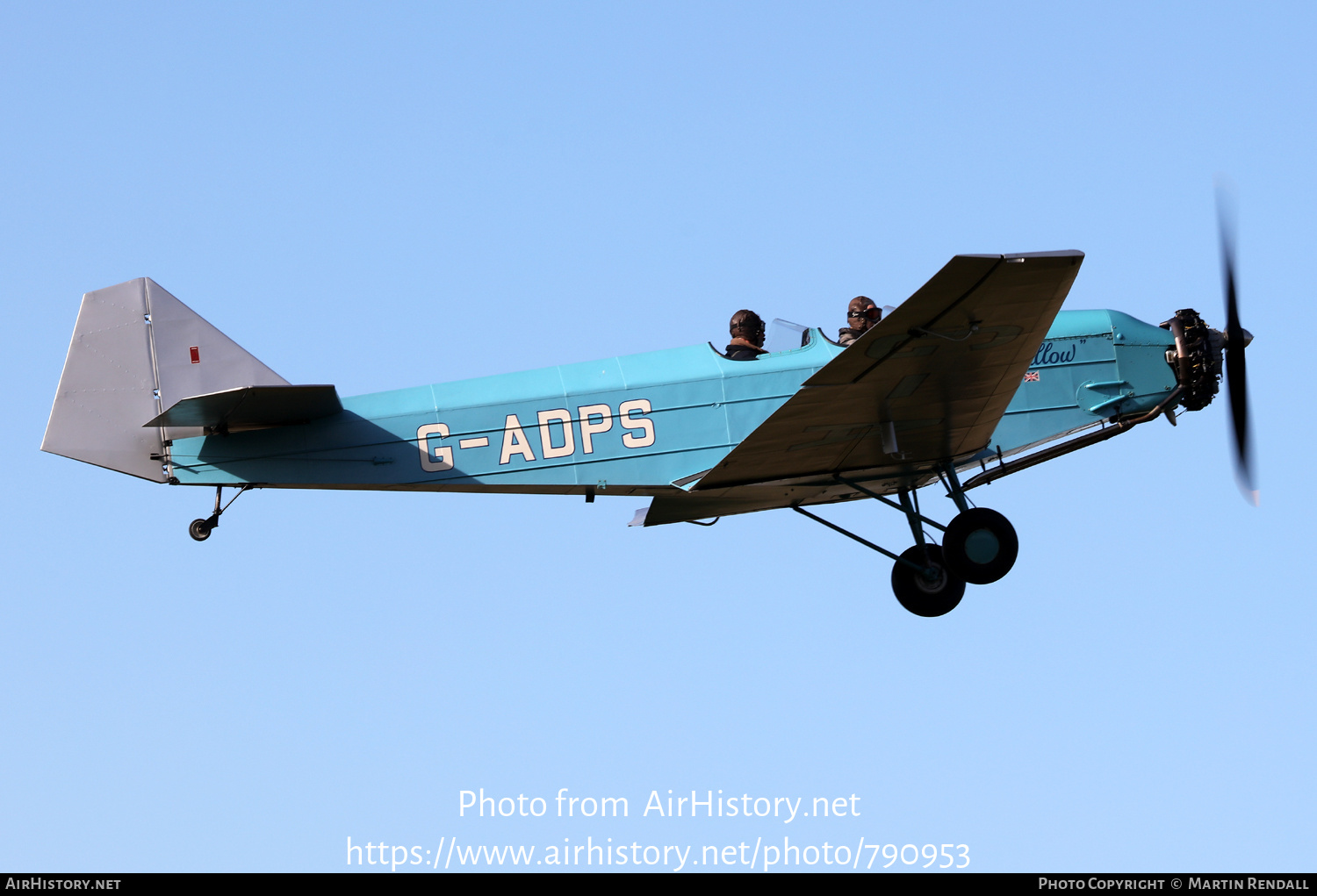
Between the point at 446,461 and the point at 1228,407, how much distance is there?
21.6 feet

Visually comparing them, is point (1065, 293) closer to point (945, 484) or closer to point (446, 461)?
point (945, 484)

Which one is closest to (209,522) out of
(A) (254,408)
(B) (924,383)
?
(A) (254,408)

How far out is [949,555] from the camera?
11453 mm

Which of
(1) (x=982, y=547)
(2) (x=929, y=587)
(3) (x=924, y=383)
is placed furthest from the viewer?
(2) (x=929, y=587)

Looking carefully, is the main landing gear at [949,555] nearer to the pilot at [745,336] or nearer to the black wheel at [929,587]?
the black wheel at [929,587]

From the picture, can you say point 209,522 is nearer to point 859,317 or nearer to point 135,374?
point 135,374

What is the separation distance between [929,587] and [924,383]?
2.17 m

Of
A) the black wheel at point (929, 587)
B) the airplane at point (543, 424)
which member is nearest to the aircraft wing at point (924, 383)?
the airplane at point (543, 424)

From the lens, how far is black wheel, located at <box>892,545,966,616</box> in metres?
11.6

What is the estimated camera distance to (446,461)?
1092 centimetres

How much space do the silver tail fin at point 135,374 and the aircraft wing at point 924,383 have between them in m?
3.87

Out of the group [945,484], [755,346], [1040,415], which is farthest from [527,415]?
[1040,415]

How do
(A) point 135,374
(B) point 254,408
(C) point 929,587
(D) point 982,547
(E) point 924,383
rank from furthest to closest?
(C) point 929,587 < (D) point 982,547 < (A) point 135,374 < (B) point 254,408 < (E) point 924,383

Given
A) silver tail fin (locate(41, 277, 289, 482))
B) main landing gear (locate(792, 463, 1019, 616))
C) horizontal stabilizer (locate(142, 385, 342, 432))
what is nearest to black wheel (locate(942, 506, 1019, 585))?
main landing gear (locate(792, 463, 1019, 616))
